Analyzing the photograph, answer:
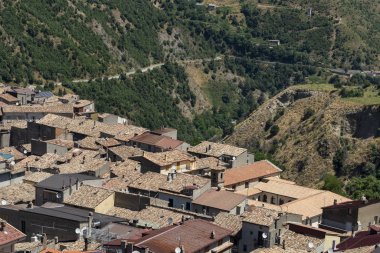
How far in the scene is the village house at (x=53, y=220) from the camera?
59781 mm

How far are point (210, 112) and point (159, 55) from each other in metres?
16.2

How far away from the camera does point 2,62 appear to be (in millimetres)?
138000

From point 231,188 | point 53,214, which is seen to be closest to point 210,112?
point 231,188

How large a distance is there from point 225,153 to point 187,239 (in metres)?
33.5

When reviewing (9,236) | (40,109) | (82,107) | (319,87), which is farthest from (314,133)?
(9,236)

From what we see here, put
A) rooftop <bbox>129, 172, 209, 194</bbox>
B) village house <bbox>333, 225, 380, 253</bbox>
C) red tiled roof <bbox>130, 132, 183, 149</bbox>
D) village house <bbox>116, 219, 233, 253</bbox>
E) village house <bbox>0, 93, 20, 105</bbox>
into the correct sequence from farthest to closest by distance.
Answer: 1. village house <bbox>0, 93, 20, 105</bbox>
2. red tiled roof <bbox>130, 132, 183, 149</bbox>
3. rooftop <bbox>129, 172, 209, 194</bbox>
4. village house <bbox>333, 225, 380, 253</bbox>
5. village house <bbox>116, 219, 233, 253</bbox>

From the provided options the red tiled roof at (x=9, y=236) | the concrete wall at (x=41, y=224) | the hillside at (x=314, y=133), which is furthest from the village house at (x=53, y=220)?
the hillside at (x=314, y=133)

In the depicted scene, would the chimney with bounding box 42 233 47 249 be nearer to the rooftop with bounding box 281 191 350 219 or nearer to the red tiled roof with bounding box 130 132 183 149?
the rooftop with bounding box 281 191 350 219

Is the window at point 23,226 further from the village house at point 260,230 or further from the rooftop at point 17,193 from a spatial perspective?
the village house at point 260,230

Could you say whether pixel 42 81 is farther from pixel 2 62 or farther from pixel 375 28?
pixel 375 28

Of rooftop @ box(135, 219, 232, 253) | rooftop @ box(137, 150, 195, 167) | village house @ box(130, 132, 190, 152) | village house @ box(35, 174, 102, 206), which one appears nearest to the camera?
rooftop @ box(135, 219, 232, 253)

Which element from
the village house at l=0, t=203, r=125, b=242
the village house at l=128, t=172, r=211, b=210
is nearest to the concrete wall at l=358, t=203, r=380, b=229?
the village house at l=128, t=172, r=211, b=210

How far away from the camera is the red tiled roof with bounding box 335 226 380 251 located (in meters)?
56.5

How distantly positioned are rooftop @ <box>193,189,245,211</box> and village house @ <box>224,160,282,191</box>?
24.5 ft
